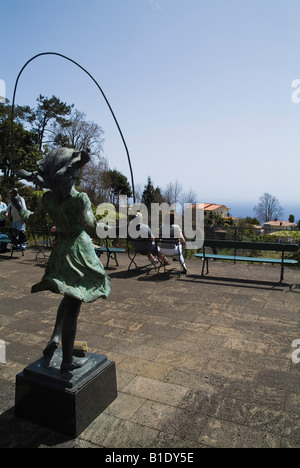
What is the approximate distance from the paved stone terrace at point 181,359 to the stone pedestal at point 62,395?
74 millimetres

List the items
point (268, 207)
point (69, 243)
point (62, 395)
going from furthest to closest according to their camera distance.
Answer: point (268, 207) → point (69, 243) → point (62, 395)

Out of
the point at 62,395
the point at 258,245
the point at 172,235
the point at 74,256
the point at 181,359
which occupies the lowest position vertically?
the point at 181,359

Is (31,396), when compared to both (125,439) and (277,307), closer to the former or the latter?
(125,439)

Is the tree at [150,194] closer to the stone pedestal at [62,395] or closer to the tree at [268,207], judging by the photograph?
the tree at [268,207]

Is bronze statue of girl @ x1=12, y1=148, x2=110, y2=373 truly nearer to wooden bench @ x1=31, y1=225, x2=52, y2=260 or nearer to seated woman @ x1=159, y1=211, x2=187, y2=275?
seated woman @ x1=159, y1=211, x2=187, y2=275

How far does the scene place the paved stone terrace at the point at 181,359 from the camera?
257 cm

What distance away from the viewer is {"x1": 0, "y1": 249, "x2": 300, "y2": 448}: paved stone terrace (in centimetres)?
257

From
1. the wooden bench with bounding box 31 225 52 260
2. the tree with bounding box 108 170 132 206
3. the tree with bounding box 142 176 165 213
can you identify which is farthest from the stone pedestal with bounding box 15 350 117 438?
the tree with bounding box 142 176 165 213

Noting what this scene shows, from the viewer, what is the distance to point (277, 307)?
5539 millimetres

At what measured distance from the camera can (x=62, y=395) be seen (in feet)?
8.38

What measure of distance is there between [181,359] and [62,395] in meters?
1.56

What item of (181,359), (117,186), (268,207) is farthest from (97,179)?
(268,207)

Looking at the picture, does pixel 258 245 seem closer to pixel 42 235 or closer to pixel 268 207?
pixel 42 235
